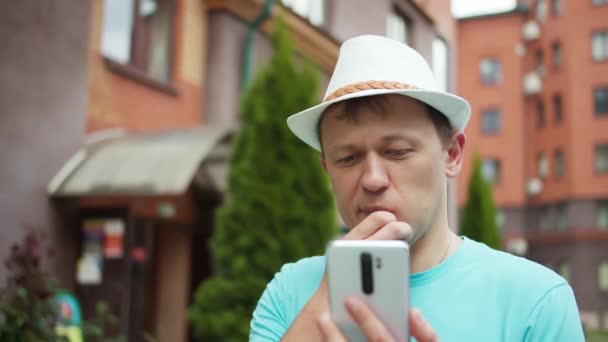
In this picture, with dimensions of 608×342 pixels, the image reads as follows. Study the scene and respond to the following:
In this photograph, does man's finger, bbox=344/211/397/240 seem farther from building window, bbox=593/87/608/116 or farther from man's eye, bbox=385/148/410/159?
building window, bbox=593/87/608/116

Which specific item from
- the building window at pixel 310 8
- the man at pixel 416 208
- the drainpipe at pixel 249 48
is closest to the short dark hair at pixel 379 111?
Result: the man at pixel 416 208

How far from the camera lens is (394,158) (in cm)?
127

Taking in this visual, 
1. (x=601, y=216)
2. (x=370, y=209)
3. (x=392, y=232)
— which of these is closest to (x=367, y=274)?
(x=392, y=232)

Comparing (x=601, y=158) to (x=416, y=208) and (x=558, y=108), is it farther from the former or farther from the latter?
(x=416, y=208)

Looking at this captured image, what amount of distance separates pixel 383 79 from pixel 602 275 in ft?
93.9

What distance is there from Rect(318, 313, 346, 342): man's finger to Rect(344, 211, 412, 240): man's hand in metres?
0.15

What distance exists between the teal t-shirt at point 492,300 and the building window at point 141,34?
6119 mm

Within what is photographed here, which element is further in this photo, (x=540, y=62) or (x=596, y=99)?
(x=540, y=62)

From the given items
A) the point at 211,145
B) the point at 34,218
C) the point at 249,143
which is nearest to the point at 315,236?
the point at 249,143

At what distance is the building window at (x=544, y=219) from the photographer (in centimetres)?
3030

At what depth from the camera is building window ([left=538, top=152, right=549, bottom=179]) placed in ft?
97.6

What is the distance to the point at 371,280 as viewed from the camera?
105 centimetres

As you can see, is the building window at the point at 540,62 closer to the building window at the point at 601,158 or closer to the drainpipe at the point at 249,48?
the building window at the point at 601,158

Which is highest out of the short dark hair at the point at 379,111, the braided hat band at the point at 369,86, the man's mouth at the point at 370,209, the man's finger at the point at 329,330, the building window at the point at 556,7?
the building window at the point at 556,7
